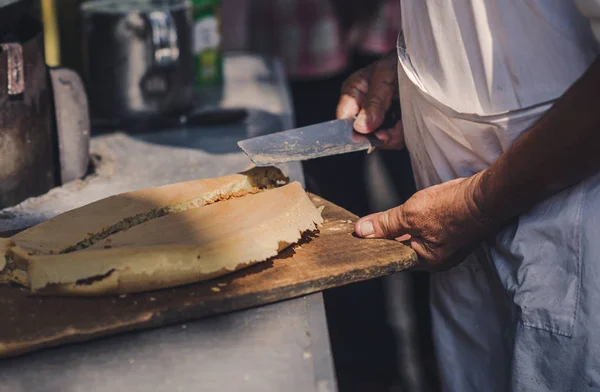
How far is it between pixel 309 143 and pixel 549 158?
618mm

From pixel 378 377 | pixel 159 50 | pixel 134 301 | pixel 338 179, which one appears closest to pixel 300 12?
pixel 338 179

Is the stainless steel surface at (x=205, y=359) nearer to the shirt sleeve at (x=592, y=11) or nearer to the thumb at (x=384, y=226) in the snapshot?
the thumb at (x=384, y=226)

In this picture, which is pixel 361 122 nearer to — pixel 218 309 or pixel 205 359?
pixel 218 309

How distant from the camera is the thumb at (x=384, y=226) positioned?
1553 mm

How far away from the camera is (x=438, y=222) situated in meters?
1.57

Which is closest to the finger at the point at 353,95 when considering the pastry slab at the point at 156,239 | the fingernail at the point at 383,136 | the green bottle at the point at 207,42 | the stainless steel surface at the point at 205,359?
the fingernail at the point at 383,136

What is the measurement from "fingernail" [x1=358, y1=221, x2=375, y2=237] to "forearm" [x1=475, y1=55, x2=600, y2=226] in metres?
0.24

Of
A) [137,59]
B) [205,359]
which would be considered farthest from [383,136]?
[137,59]

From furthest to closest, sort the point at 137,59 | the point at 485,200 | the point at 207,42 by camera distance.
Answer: the point at 207,42 → the point at 137,59 → the point at 485,200

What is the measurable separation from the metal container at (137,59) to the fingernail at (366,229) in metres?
1.22

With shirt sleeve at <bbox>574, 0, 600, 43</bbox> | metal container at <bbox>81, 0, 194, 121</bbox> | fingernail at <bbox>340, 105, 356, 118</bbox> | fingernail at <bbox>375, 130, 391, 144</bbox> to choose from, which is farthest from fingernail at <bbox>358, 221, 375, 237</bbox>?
metal container at <bbox>81, 0, 194, 121</bbox>

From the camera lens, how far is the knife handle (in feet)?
6.28

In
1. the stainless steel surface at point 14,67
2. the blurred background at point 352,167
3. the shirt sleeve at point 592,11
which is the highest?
the shirt sleeve at point 592,11

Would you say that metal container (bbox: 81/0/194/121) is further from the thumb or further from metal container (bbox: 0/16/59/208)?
the thumb
